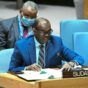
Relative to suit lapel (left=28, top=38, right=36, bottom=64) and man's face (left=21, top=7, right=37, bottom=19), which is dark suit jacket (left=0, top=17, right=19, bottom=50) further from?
suit lapel (left=28, top=38, right=36, bottom=64)

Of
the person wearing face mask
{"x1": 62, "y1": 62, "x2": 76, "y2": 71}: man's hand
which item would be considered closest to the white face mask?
the person wearing face mask

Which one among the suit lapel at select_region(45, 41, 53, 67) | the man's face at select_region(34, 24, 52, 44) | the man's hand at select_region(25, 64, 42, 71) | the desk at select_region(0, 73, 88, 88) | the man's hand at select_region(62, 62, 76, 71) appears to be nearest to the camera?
the desk at select_region(0, 73, 88, 88)

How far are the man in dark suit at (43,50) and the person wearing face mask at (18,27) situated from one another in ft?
3.43

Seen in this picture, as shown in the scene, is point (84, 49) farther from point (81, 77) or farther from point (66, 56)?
point (81, 77)

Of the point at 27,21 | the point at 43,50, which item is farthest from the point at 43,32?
the point at 27,21

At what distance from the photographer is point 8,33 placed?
4.46 metres

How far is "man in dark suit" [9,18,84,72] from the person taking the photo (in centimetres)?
318

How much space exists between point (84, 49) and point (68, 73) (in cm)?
168

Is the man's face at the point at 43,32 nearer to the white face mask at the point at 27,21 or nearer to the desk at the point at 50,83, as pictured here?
the desk at the point at 50,83

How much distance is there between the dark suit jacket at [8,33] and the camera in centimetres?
441

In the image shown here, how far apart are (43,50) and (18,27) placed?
1.24 meters

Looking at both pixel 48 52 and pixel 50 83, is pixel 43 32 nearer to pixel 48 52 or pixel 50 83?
pixel 48 52

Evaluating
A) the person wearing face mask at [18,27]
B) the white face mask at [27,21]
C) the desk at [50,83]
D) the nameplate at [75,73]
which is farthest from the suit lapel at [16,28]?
the nameplate at [75,73]

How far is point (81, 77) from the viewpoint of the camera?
2434 millimetres
